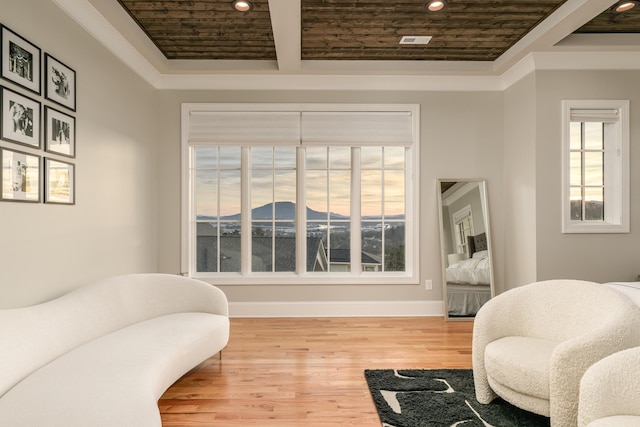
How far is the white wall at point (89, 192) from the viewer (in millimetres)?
2398

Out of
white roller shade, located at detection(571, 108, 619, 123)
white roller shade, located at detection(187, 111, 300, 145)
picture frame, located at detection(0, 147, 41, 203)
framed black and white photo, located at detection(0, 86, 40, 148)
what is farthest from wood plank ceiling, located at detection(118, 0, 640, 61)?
picture frame, located at detection(0, 147, 41, 203)

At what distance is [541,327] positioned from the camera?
2469mm

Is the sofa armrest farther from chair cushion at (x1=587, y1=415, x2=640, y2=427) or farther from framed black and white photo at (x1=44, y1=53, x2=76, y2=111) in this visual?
framed black and white photo at (x1=44, y1=53, x2=76, y2=111)

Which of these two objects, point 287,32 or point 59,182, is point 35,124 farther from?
point 287,32

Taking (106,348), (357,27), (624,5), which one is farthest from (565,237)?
(106,348)

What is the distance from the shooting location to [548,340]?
2.41 metres

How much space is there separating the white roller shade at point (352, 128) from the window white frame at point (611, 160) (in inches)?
60.6

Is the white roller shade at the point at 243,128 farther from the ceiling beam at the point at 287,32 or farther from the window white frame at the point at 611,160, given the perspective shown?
the window white frame at the point at 611,160

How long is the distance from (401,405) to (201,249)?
2.96 meters

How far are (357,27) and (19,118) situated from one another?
2.61m

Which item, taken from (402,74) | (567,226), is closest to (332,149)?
(402,74)

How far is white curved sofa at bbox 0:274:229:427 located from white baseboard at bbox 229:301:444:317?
1.26m

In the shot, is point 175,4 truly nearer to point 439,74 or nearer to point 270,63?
point 270,63

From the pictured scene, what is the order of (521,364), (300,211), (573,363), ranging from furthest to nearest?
1. (300,211)
2. (521,364)
3. (573,363)
